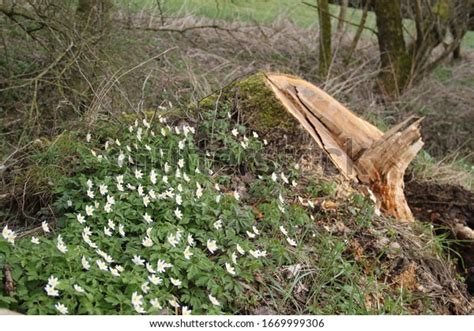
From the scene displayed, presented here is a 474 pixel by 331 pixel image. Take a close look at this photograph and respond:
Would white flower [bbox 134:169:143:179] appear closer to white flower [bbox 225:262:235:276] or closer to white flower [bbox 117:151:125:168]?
white flower [bbox 117:151:125:168]

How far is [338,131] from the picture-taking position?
4461mm

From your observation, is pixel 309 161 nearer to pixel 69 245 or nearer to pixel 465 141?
pixel 69 245

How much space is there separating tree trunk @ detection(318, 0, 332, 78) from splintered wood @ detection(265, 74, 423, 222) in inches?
150

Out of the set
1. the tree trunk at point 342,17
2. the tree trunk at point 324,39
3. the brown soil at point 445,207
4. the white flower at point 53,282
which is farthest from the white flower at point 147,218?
the tree trunk at point 342,17

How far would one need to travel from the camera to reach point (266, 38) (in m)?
8.78

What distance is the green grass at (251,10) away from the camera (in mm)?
8688

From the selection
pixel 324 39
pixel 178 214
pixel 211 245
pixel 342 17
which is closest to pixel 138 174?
pixel 178 214

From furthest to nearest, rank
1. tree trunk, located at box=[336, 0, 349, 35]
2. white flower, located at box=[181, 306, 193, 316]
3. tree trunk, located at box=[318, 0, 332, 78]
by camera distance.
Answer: tree trunk, located at box=[336, 0, 349, 35]
tree trunk, located at box=[318, 0, 332, 78]
white flower, located at box=[181, 306, 193, 316]

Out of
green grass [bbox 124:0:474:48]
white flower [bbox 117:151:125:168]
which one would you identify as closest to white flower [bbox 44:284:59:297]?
white flower [bbox 117:151:125:168]

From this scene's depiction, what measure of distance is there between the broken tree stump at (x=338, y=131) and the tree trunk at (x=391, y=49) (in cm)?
405

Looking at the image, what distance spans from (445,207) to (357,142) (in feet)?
2.66

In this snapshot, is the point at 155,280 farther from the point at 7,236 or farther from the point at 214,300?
the point at 7,236

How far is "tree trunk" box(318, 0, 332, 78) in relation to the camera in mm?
8218

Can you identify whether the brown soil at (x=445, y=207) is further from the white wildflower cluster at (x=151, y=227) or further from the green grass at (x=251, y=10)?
the green grass at (x=251, y=10)
